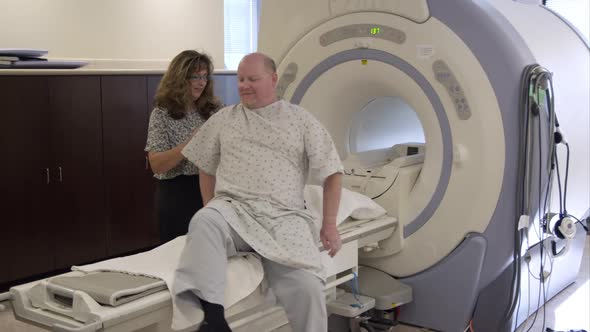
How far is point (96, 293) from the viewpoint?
1.80 metres

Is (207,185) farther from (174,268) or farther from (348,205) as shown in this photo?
(348,205)

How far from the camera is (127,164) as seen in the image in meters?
3.80

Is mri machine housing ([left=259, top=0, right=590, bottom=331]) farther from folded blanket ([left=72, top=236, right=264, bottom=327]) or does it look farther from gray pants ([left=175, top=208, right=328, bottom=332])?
folded blanket ([left=72, top=236, right=264, bottom=327])

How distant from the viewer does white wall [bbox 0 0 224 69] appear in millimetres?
3641

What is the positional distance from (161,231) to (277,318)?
61 cm

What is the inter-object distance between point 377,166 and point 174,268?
4.12 ft

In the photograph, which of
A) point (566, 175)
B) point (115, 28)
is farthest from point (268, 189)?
point (115, 28)

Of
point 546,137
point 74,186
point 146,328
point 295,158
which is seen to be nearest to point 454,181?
point 546,137

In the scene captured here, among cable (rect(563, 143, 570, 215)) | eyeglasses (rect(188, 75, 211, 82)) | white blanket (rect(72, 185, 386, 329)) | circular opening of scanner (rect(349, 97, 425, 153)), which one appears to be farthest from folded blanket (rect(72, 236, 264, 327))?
cable (rect(563, 143, 570, 215))

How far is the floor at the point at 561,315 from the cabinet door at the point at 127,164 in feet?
2.60

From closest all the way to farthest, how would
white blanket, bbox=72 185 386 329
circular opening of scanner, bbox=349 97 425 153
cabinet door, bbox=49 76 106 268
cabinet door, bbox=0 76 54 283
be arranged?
white blanket, bbox=72 185 386 329
circular opening of scanner, bbox=349 97 425 153
cabinet door, bbox=0 76 54 283
cabinet door, bbox=49 76 106 268

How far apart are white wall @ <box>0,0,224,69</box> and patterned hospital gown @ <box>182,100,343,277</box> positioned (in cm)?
176

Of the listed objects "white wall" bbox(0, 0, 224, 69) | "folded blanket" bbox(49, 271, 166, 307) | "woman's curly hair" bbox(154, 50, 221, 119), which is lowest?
"folded blanket" bbox(49, 271, 166, 307)

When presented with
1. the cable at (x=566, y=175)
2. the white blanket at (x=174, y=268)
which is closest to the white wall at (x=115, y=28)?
the white blanket at (x=174, y=268)
